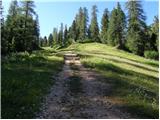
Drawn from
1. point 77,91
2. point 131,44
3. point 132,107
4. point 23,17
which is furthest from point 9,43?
point 132,107

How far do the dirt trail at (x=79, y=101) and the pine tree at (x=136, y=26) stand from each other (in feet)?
173

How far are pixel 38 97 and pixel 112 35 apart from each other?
7466 cm

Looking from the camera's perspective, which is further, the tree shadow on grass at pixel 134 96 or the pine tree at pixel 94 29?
the pine tree at pixel 94 29

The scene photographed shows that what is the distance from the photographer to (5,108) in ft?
56.2

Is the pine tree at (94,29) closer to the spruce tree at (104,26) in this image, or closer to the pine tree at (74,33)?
the spruce tree at (104,26)

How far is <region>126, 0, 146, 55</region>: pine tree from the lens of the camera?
7906cm

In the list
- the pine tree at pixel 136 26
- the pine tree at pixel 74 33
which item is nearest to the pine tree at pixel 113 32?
the pine tree at pixel 136 26

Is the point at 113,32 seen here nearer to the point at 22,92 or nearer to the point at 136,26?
the point at 136,26

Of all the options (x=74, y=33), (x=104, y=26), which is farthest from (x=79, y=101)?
(x=74, y=33)

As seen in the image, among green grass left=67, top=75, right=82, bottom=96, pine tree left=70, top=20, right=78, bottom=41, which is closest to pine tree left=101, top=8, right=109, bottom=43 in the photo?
pine tree left=70, top=20, right=78, bottom=41

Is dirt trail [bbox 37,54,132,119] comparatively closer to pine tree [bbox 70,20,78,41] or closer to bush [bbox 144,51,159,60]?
bush [bbox 144,51,159,60]

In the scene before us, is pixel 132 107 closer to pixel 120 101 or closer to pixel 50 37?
pixel 120 101

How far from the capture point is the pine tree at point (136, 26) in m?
79.1

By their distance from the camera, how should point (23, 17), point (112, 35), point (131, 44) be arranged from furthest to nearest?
point (112, 35) < point (131, 44) < point (23, 17)
